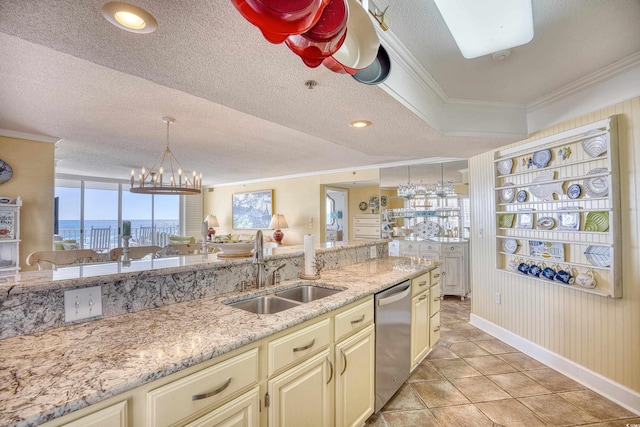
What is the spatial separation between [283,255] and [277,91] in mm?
1079

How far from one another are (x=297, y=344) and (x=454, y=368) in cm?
196

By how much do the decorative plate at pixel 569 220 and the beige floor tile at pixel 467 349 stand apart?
4.55 feet

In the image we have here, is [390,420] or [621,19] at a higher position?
[621,19]

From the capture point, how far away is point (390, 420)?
6.12 ft

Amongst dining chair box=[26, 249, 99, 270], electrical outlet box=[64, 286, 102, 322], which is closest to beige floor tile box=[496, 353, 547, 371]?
electrical outlet box=[64, 286, 102, 322]

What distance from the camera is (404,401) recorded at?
2062mm

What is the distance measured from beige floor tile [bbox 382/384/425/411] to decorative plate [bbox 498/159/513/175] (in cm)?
235

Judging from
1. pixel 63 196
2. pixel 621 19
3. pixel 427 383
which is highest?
pixel 621 19

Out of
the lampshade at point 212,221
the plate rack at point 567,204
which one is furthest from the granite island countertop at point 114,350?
the lampshade at point 212,221

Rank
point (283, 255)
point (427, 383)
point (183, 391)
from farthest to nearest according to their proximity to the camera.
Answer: point (427, 383) < point (283, 255) < point (183, 391)

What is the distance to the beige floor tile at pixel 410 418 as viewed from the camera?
1831 millimetres

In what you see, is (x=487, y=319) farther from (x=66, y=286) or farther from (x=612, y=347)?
(x=66, y=286)

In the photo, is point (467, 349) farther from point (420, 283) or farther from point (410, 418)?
point (410, 418)

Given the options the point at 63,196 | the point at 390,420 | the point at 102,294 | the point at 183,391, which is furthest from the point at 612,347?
the point at 63,196
